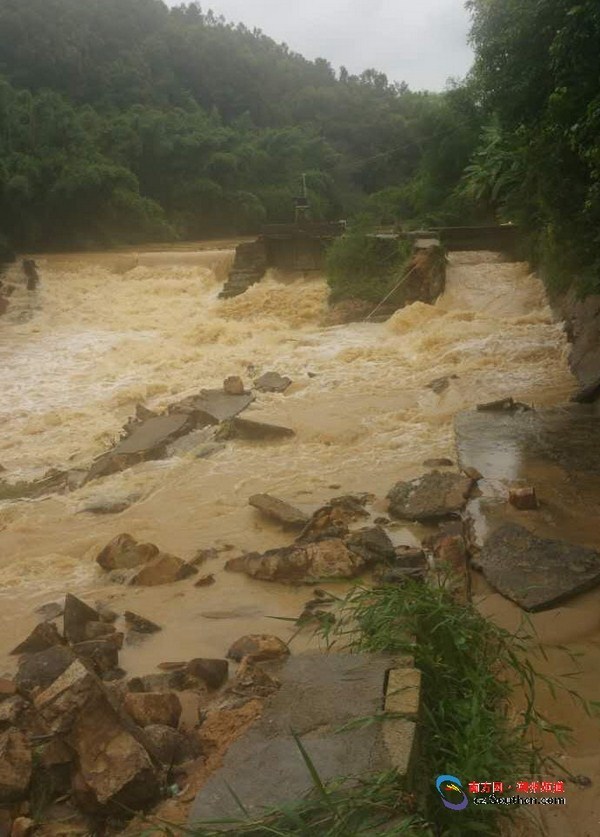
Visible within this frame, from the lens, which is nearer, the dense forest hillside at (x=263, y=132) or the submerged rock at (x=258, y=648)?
the submerged rock at (x=258, y=648)

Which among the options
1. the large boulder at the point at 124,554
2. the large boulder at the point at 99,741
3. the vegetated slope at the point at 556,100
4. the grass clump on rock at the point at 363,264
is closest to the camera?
the large boulder at the point at 99,741

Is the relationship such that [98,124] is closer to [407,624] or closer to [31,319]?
[31,319]

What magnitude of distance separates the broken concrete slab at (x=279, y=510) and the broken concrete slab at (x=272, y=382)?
411cm

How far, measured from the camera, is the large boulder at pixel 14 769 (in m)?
3.08

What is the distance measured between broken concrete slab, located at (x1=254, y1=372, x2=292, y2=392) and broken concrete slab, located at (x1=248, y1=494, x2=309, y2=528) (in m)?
4.11

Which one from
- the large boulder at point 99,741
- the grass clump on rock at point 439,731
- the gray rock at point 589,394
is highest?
the gray rock at point 589,394

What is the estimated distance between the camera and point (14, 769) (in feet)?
10.2

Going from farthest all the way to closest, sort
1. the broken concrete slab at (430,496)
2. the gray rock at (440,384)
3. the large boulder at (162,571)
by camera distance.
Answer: the gray rock at (440,384) → the broken concrete slab at (430,496) → the large boulder at (162,571)

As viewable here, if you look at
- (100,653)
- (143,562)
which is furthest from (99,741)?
(143,562)

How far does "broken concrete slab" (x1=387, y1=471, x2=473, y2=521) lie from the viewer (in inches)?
238

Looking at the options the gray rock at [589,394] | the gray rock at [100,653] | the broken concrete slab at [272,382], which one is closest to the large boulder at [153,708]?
the gray rock at [100,653]

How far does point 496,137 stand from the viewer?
64.3 ft

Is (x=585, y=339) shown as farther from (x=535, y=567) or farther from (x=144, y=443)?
(x=535, y=567)

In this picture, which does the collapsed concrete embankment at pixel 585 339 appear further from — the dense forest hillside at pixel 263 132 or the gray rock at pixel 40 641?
the gray rock at pixel 40 641
